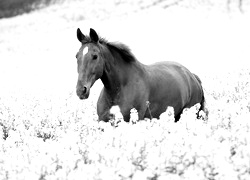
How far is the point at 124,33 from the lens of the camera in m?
37.8

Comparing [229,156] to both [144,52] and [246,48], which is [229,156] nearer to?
[246,48]

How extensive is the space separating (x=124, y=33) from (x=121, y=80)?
30446 mm

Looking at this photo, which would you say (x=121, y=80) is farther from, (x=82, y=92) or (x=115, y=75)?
(x=82, y=92)

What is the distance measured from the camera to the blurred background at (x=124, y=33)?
23.5 metres

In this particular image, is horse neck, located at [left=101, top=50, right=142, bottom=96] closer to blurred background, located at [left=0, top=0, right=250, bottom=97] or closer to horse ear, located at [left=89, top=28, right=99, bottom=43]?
horse ear, located at [left=89, top=28, right=99, bottom=43]

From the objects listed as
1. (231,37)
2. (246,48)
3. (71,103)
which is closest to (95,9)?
(231,37)

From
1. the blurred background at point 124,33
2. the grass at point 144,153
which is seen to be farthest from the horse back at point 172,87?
the blurred background at point 124,33

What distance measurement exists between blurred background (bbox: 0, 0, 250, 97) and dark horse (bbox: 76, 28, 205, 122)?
1024 centimetres

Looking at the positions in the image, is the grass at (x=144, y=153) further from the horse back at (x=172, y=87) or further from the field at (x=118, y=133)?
the horse back at (x=172, y=87)

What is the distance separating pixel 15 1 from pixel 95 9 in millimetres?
14672

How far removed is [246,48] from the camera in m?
26.7

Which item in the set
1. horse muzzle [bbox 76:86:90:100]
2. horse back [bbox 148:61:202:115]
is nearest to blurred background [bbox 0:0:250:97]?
horse back [bbox 148:61:202:115]

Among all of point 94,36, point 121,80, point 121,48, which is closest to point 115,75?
point 121,80

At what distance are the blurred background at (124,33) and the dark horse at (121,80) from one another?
1024cm
